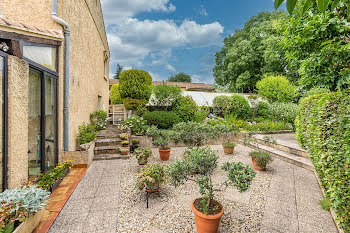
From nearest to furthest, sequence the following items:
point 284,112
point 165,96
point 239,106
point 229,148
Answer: point 229,148
point 165,96
point 284,112
point 239,106

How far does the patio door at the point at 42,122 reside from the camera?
12.2ft

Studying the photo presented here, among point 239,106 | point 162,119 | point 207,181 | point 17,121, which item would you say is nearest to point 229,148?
point 162,119

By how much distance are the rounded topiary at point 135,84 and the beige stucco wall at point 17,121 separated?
6162 millimetres

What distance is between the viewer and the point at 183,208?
3.35 meters

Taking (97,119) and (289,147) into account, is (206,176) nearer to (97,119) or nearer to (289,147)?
(289,147)

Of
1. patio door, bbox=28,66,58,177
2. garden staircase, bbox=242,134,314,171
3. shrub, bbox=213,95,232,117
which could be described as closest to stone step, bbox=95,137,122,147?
patio door, bbox=28,66,58,177

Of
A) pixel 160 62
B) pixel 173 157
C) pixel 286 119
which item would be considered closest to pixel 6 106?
pixel 173 157

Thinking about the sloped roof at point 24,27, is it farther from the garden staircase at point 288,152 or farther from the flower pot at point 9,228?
the garden staircase at point 288,152

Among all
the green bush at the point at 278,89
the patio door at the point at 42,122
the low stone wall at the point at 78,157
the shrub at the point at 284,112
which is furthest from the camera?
the green bush at the point at 278,89

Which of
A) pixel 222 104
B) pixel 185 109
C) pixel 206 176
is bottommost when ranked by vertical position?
pixel 206 176

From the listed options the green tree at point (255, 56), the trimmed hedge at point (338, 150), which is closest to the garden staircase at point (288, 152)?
the trimmed hedge at point (338, 150)

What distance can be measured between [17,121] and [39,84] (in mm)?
1382

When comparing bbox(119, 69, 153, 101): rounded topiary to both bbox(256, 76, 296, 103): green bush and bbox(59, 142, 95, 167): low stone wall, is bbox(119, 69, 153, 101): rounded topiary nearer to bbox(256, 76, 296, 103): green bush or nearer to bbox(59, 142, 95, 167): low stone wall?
bbox(59, 142, 95, 167): low stone wall

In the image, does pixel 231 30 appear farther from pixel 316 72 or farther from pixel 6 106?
pixel 6 106
